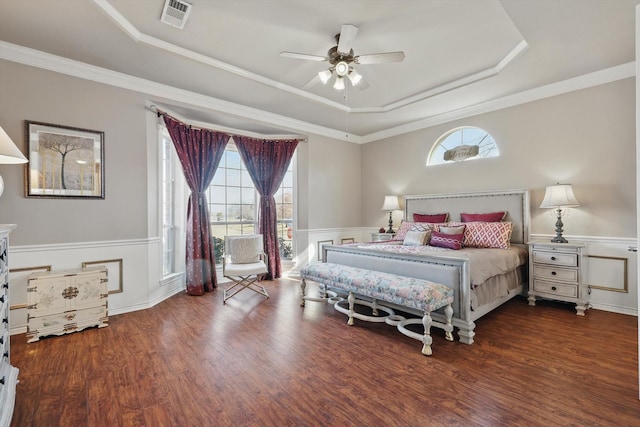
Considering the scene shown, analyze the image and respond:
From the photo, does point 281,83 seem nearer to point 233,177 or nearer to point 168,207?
point 233,177

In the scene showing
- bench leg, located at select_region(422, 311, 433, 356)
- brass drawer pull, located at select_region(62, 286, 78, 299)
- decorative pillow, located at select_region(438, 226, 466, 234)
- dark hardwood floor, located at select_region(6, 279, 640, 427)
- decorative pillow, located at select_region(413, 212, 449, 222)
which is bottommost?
dark hardwood floor, located at select_region(6, 279, 640, 427)

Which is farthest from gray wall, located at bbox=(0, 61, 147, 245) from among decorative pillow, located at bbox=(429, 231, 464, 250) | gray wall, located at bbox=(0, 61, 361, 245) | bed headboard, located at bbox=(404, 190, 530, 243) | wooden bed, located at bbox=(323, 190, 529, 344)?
bed headboard, located at bbox=(404, 190, 530, 243)

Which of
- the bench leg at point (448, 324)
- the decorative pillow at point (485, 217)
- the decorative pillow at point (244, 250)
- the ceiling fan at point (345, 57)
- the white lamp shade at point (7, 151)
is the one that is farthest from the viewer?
the decorative pillow at point (244, 250)

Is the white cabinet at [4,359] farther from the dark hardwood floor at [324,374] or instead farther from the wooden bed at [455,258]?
the wooden bed at [455,258]

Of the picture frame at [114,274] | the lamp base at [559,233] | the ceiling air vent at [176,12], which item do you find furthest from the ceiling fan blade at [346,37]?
the picture frame at [114,274]

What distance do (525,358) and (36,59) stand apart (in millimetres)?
5170

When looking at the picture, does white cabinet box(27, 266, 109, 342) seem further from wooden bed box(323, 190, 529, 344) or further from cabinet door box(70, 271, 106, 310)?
wooden bed box(323, 190, 529, 344)

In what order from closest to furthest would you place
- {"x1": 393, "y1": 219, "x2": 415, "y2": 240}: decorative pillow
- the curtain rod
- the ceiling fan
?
the ceiling fan
the curtain rod
{"x1": 393, "y1": 219, "x2": 415, "y2": 240}: decorative pillow

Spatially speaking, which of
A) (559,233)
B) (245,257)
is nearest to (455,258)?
(559,233)

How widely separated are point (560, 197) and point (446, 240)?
4.36ft

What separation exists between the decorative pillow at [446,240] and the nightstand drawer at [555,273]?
926 millimetres

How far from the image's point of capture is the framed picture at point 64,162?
2838 mm

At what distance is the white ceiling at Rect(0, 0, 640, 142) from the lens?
2.34 meters

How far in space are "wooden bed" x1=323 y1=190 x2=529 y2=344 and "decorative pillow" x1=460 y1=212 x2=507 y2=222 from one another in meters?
0.08
